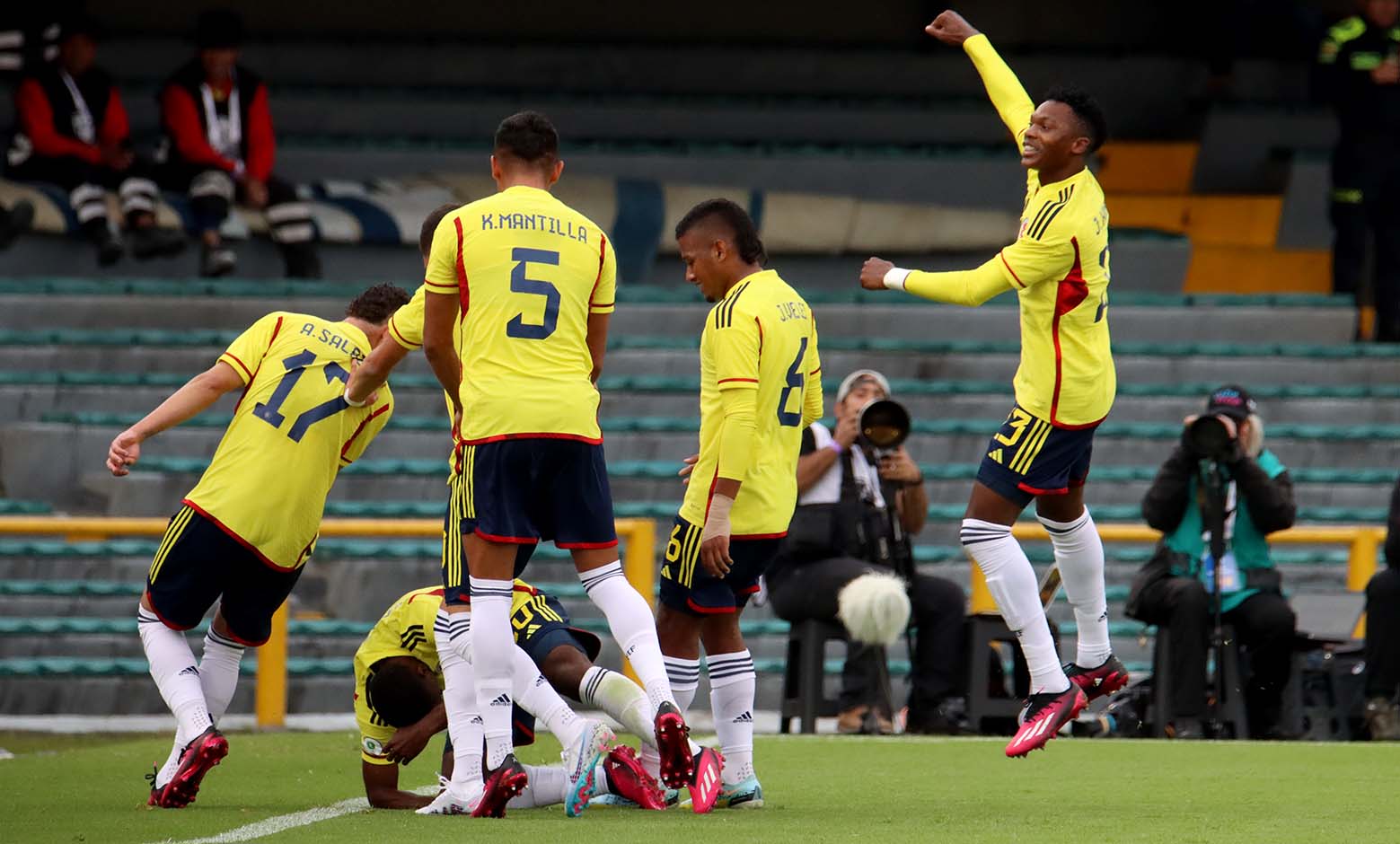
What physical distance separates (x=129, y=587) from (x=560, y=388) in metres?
6.39

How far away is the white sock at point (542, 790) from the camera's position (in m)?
7.10

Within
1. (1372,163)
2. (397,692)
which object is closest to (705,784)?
(397,692)

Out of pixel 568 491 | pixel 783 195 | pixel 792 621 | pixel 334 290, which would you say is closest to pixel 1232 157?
pixel 783 195

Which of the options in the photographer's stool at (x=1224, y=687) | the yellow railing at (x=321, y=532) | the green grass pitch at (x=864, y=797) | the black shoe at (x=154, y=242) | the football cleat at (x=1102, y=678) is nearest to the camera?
→ the green grass pitch at (x=864, y=797)

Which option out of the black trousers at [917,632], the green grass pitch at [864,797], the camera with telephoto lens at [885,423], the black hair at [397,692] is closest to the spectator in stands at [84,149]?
the green grass pitch at [864,797]

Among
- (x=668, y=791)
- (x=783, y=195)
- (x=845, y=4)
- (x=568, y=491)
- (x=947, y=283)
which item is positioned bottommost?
(x=668, y=791)

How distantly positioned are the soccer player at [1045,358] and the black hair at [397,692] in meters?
1.98

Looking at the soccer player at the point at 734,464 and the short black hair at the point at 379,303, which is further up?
the short black hair at the point at 379,303

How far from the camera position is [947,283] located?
7.27 meters

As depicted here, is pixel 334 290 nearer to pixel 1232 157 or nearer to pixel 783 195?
pixel 783 195

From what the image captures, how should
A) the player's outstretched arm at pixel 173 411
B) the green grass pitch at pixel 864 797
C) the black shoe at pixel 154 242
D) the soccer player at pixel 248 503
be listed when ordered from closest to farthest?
the green grass pitch at pixel 864 797
the player's outstretched arm at pixel 173 411
the soccer player at pixel 248 503
the black shoe at pixel 154 242

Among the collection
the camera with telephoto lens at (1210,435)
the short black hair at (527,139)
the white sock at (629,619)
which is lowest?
the white sock at (629,619)

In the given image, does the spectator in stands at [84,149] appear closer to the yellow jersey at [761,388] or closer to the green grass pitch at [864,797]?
the green grass pitch at [864,797]

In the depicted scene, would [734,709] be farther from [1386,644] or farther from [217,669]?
[1386,644]
